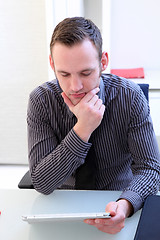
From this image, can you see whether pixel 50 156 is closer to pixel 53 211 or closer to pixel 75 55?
pixel 53 211

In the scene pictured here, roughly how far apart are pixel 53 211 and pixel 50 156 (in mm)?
206

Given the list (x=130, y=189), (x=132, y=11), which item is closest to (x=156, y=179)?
(x=130, y=189)

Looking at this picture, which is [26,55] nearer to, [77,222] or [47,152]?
[47,152]

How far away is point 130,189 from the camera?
3.27 ft

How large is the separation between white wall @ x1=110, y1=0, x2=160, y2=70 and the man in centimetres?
141

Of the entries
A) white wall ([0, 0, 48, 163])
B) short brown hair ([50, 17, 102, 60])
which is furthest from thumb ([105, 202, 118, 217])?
white wall ([0, 0, 48, 163])

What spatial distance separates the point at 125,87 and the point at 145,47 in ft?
4.81

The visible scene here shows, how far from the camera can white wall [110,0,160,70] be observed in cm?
244

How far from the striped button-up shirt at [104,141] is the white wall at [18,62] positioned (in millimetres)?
1115

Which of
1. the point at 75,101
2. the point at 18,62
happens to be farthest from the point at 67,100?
the point at 18,62

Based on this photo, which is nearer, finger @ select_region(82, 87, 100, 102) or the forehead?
the forehead

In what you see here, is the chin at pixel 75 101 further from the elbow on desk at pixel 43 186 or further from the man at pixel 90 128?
the elbow on desk at pixel 43 186

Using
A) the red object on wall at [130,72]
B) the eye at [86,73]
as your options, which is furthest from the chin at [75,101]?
the red object on wall at [130,72]

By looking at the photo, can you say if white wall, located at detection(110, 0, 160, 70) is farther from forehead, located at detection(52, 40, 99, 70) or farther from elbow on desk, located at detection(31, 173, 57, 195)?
elbow on desk, located at detection(31, 173, 57, 195)
